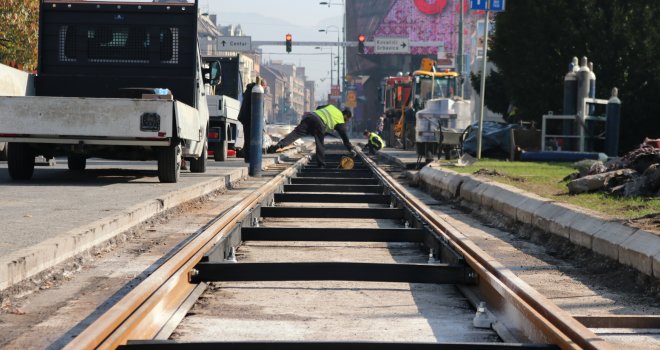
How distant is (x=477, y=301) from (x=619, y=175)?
25.5 ft

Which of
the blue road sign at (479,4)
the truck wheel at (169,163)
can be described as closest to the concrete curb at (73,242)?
the truck wheel at (169,163)

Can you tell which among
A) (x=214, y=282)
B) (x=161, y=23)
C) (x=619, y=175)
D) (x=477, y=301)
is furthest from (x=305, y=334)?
(x=161, y=23)

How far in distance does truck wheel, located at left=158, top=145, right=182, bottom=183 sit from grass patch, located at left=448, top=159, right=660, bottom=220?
472cm

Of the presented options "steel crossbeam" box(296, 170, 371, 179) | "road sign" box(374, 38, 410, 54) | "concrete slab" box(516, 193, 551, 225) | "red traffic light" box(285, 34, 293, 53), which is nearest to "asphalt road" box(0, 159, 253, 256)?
Result: "steel crossbeam" box(296, 170, 371, 179)

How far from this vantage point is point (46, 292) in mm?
6703

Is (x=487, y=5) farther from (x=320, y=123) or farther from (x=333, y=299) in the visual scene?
(x=333, y=299)

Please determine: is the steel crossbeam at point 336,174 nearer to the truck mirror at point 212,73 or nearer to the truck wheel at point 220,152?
the truck mirror at point 212,73

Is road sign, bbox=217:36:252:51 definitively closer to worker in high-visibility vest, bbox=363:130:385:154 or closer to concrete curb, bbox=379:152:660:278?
worker in high-visibility vest, bbox=363:130:385:154

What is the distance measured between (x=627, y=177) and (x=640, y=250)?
609 cm

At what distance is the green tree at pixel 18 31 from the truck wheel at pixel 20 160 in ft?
36.0

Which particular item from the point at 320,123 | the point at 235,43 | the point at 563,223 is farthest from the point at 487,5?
the point at 235,43

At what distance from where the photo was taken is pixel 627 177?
1357 centimetres

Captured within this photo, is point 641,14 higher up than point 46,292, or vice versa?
point 641,14

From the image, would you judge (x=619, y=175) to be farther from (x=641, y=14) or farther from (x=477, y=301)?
(x=641, y=14)
